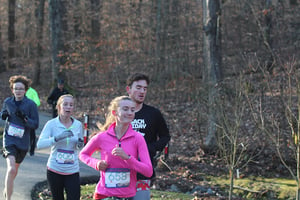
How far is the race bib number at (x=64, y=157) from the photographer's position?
5.28m

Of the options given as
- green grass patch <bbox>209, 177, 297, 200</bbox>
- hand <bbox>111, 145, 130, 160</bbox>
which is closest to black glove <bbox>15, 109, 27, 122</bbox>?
hand <bbox>111, 145, 130, 160</bbox>

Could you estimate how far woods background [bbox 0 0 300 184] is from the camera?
496 inches

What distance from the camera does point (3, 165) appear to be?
980 cm

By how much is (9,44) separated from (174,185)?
3005 cm

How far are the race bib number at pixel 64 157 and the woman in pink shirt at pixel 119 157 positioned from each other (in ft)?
3.96

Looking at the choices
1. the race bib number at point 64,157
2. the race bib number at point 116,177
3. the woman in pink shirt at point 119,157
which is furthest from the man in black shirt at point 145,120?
the race bib number at point 64,157

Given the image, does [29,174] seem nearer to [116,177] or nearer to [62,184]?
[62,184]

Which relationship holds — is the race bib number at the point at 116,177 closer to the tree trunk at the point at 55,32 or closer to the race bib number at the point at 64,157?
the race bib number at the point at 64,157

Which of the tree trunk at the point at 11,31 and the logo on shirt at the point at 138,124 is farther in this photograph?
the tree trunk at the point at 11,31

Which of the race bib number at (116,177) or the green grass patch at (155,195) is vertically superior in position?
the race bib number at (116,177)

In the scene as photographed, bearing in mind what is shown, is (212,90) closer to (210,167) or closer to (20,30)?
(210,167)

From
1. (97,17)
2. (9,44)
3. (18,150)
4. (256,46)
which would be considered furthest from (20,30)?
(18,150)

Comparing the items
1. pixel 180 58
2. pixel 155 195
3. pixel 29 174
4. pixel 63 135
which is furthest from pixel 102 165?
pixel 180 58

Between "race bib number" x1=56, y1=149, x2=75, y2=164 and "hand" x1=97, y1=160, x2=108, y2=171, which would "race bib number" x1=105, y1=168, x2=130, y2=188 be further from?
"race bib number" x1=56, y1=149, x2=75, y2=164
